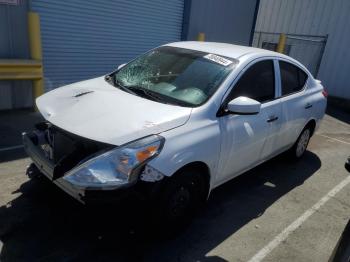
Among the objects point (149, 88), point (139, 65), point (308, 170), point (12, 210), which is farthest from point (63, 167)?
point (308, 170)

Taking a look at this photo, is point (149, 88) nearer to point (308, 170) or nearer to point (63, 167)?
point (63, 167)

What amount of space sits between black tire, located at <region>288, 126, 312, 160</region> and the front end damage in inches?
131

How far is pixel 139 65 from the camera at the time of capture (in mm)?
4113

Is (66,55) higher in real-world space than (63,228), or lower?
higher

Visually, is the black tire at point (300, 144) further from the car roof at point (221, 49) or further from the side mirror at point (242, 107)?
the side mirror at point (242, 107)

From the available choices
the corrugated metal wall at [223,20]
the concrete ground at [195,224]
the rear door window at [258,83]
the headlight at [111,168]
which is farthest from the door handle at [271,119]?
the corrugated metal wall at [223,20]

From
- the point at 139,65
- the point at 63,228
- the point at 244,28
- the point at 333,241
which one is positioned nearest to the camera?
the point at 63,228

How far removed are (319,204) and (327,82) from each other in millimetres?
8913

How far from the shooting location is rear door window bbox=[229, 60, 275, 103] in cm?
355

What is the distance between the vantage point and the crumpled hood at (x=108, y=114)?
8.76 feet

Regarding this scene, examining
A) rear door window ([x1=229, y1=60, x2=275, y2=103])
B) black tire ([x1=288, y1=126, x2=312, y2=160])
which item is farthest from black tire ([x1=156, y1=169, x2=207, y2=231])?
black tire ([x1=288, y1=126, x2=312, y2=160])

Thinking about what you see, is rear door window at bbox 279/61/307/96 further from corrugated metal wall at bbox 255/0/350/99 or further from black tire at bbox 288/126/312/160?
corrugated metal wall at bbox 255/0/350/99

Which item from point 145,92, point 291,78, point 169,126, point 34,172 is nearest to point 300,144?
point 291,78

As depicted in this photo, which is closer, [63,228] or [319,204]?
[63,228]
